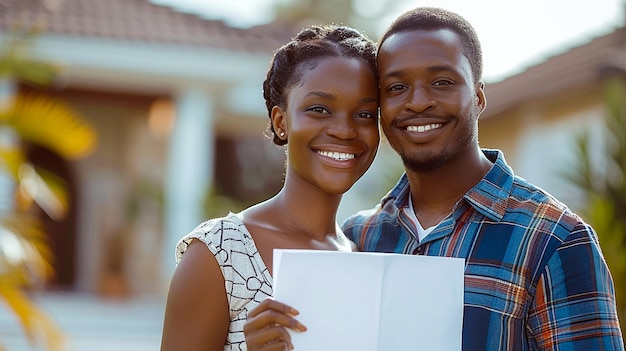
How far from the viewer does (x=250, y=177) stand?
15.5 meters

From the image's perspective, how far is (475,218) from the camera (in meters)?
3.02

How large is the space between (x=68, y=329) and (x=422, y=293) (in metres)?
9.38

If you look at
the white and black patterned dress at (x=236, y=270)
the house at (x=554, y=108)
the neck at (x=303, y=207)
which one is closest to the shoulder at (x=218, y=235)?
the white and black patterned dress at (x=236, y=270)

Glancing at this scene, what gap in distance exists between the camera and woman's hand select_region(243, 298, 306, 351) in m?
2.47

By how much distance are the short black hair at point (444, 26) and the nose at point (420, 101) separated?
0.62ft

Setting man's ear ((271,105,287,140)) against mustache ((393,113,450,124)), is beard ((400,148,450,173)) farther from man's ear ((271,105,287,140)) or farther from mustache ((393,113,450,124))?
man's ear ((271,105,287,140))

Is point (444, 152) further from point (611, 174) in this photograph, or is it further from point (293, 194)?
point (611, 174)

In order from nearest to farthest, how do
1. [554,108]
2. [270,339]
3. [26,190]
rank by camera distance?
1. [270,339]
2. [26,190]
3. [554,108]

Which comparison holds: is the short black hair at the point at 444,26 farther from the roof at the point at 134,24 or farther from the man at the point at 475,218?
the roof at the point at 134,24

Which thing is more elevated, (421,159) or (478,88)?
(478,88)

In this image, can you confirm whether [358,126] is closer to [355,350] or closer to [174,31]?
[355,350]

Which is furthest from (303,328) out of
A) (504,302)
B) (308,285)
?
(504,302)

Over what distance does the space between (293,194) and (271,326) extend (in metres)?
0.68

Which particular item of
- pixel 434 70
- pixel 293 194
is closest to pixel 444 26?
pixel 434 70
